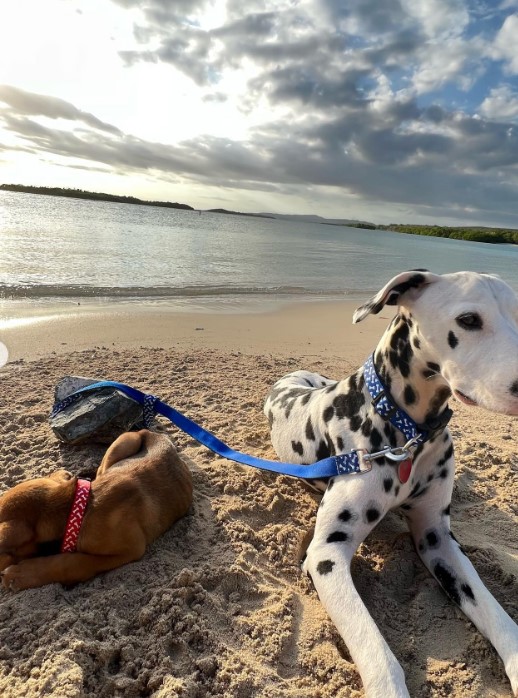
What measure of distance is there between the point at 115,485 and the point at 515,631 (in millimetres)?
2450

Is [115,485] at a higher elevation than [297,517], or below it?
higher

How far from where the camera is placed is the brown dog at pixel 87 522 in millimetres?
2832

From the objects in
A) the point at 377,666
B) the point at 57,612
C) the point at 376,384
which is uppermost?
the point at 376,384

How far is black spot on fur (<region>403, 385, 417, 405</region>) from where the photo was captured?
2.80m

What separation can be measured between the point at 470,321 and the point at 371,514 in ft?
4.07

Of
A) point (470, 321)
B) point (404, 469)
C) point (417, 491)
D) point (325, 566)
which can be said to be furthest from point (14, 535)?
point (470, 321)

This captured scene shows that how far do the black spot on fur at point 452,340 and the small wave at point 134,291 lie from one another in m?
10.1

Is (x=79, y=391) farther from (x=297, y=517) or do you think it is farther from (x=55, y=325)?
(x=55, y=325)

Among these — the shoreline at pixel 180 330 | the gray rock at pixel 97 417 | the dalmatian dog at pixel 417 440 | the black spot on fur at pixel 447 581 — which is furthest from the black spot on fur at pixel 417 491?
the shoreline at pixel 180 330

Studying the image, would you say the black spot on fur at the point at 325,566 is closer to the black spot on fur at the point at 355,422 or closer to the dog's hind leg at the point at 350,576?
the dog's hind leg at the point at 350,576

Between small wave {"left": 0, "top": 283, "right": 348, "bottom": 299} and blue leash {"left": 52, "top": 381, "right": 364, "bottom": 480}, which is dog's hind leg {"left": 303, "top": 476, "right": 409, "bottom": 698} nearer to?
blue leash {"left": 52, "top": 381, "right": 364, "bottom": 480}

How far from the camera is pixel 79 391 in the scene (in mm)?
4578

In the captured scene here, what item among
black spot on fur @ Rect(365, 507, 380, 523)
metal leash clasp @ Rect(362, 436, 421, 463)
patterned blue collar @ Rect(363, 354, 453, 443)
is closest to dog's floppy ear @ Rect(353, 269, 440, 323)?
patterned blue collar @ Rect(363, 354, 453, 443)

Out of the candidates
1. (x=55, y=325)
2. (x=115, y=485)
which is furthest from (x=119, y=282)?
(x=115, y=485)
